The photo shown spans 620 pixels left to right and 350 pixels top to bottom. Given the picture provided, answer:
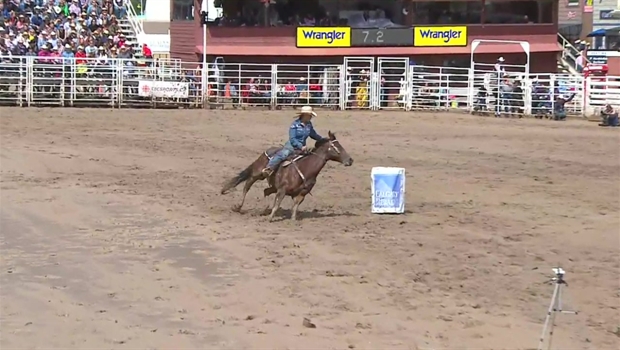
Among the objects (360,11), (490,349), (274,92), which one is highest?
(360,11)

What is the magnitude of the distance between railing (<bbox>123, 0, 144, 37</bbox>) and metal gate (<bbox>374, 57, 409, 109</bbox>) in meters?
10.3

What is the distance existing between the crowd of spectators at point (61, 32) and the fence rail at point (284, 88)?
53 centimetres

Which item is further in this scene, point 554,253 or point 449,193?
point 449,193

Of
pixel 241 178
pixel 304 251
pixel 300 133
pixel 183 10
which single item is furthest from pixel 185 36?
pixel 304 251

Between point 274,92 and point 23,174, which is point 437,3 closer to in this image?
point 274,92

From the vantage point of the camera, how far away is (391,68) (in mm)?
33156

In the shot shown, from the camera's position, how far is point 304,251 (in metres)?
10.8

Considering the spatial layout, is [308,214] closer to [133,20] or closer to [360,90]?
[360,90]

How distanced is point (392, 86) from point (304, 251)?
2302cm

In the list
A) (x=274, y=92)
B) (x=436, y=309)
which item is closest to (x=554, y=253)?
(x=436, y=309)

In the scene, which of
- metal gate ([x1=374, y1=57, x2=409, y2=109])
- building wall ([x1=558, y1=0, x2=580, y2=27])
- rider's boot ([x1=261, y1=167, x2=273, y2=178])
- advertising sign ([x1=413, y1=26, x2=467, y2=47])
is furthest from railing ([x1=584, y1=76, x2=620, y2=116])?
building wall ([x1=558, y1=0, x2=580, y2=27])

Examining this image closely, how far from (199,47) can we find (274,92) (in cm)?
601

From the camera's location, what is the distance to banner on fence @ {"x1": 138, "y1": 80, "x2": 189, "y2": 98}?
30500mm

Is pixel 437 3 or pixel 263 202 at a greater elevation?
pixel 437 3
